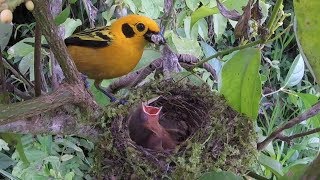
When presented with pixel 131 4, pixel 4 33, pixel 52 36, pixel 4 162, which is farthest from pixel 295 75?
pixel 4 162

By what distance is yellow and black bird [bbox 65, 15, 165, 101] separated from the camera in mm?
1303

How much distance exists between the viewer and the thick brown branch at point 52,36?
2.02 feet

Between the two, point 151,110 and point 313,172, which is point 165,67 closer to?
point 151,110

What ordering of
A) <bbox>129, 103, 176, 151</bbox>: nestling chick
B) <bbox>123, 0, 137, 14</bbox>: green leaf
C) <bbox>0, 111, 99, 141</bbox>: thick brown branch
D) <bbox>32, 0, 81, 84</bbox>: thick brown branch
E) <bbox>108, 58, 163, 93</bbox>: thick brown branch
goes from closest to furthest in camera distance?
1. <bbox>32, 0, 81, 84</bbox>: thick brown branch
2. <bbox>0, 111, 99, 141</bbox>: thick brown branch
3. <bbox>129, 103, 176, 151</bbox>: nestling chick
4. <bbox>108, 58, 163, 93</bbox>: thick brown branch
5. <bbox>123, 0, 137, 14</bbox>: green leaf

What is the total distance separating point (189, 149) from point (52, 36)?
35 centimetres

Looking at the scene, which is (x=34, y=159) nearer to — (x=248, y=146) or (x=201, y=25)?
(x=201, y=25)

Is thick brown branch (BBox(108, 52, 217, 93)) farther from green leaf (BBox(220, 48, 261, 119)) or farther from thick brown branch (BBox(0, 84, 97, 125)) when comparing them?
thick brown branch (BBox(0, 84, 97, 125))

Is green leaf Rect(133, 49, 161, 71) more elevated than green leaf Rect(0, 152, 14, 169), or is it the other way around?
green leaf Rect(133, 49, 161, 71)

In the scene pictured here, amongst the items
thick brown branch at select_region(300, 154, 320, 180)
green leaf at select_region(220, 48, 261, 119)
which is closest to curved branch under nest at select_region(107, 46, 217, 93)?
green leaf at select_region(220, 48, 261, 119)

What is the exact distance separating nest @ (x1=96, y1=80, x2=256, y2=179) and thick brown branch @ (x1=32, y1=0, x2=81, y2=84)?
0.15m

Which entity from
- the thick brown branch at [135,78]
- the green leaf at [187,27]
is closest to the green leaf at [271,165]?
the thick brown branch at [135,78]

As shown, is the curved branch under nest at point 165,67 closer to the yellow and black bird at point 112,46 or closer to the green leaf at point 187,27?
the yellow and black bird at point 112,46

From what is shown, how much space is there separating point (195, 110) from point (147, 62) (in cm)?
20

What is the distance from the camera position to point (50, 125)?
0.76 m
